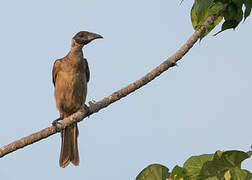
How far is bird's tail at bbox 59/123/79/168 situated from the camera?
7560 millimetres

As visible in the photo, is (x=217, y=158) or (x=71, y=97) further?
(x=71, y=97)

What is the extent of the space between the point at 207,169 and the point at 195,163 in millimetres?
94

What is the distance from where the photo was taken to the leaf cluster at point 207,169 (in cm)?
209

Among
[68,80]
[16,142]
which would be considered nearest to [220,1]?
[16,142]

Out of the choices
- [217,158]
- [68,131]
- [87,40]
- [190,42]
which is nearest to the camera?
[217,158]

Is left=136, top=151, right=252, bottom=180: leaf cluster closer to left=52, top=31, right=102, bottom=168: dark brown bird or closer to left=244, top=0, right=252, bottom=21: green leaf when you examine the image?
left=244, top=0, right=252, bottom=21: green leaf

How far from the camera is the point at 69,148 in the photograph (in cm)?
771

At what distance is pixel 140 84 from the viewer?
430 cm

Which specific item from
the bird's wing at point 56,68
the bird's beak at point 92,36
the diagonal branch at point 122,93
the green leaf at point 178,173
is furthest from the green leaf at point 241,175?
the bird's wing at point 56,68

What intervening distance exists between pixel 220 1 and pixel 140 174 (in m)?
1.30

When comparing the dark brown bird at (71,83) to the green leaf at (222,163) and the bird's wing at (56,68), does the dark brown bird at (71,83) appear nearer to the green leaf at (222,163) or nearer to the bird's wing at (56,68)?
the bird's wing at (56,68)

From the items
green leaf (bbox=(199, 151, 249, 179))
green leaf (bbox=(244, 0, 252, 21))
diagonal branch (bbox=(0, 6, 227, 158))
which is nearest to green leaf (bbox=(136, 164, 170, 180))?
green leaf (bbox=(199, 151, 249, 179))

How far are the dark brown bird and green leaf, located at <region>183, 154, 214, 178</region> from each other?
4.69 m

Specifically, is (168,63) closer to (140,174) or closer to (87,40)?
(140,174)
